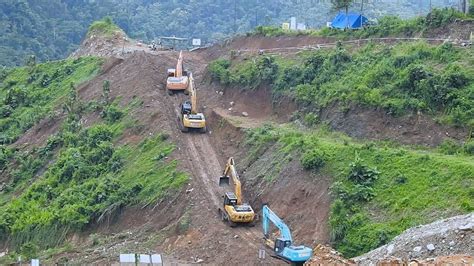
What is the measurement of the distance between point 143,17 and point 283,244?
A: 94.5 meters

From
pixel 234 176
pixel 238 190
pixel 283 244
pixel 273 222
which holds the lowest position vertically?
pixel 283 244

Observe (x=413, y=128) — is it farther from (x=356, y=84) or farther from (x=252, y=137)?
(x=252, y=137)

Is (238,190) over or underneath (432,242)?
underneath

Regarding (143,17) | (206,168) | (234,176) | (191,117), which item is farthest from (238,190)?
(143,17)

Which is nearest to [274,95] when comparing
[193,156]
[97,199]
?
[193,156]

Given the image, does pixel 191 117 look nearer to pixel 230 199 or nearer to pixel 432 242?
pixel 230 199

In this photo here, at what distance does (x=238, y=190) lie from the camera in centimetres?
3619

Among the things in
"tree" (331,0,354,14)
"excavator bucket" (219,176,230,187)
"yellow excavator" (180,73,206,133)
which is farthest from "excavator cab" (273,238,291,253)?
"tree" (331,0,354,14)

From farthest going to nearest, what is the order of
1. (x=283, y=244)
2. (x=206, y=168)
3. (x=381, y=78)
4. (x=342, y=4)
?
1. (x=342, y=4)
2. (x=206, y=168)
3. (x=381, y=78)
4. (x=283, y=244)

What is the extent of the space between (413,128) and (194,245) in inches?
436

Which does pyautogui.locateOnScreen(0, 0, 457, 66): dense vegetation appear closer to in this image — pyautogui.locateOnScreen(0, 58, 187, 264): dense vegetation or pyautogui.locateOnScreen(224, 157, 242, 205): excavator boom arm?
pyautogui.locateOnScreen(0, 58, 187, 264): dense vegetation

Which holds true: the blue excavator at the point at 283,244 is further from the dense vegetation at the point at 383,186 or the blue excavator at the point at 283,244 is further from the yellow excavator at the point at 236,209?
the dense vegetation at the point at 383,186

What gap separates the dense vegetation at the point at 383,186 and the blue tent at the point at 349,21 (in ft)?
54.6

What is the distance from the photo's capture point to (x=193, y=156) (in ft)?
142
